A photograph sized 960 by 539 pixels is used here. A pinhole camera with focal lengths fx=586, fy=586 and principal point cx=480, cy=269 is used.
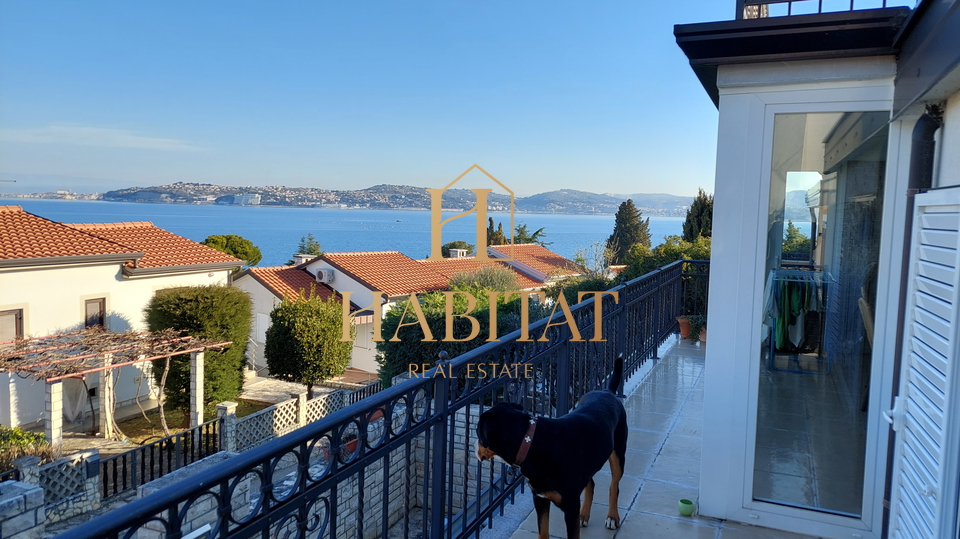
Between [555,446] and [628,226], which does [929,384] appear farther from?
[628,226]

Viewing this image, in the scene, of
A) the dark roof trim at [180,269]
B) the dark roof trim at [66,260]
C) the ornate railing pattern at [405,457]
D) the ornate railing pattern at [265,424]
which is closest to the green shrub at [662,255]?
the ornate railing pattern at [405,457]

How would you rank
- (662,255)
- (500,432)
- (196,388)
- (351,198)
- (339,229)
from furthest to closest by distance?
(339,229), (351,198), (196,388), (662,255), (500,432)

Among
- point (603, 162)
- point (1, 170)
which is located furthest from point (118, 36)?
point (603, 162)

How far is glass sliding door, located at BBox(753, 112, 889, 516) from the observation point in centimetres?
278

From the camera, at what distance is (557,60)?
6800 cm

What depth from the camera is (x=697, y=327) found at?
8047 mm

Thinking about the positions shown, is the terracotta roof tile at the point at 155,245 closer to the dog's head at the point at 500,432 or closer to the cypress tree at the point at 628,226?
the dog's head at the point at 500,432

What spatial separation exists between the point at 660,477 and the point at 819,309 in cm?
146

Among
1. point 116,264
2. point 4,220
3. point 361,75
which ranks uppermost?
point 361,75

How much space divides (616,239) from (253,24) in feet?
174

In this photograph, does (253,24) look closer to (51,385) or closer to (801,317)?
(51,385)

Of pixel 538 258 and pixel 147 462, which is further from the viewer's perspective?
pixel 538 258

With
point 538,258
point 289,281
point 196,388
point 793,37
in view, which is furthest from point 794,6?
point 538,258

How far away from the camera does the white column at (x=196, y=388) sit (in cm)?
1348
